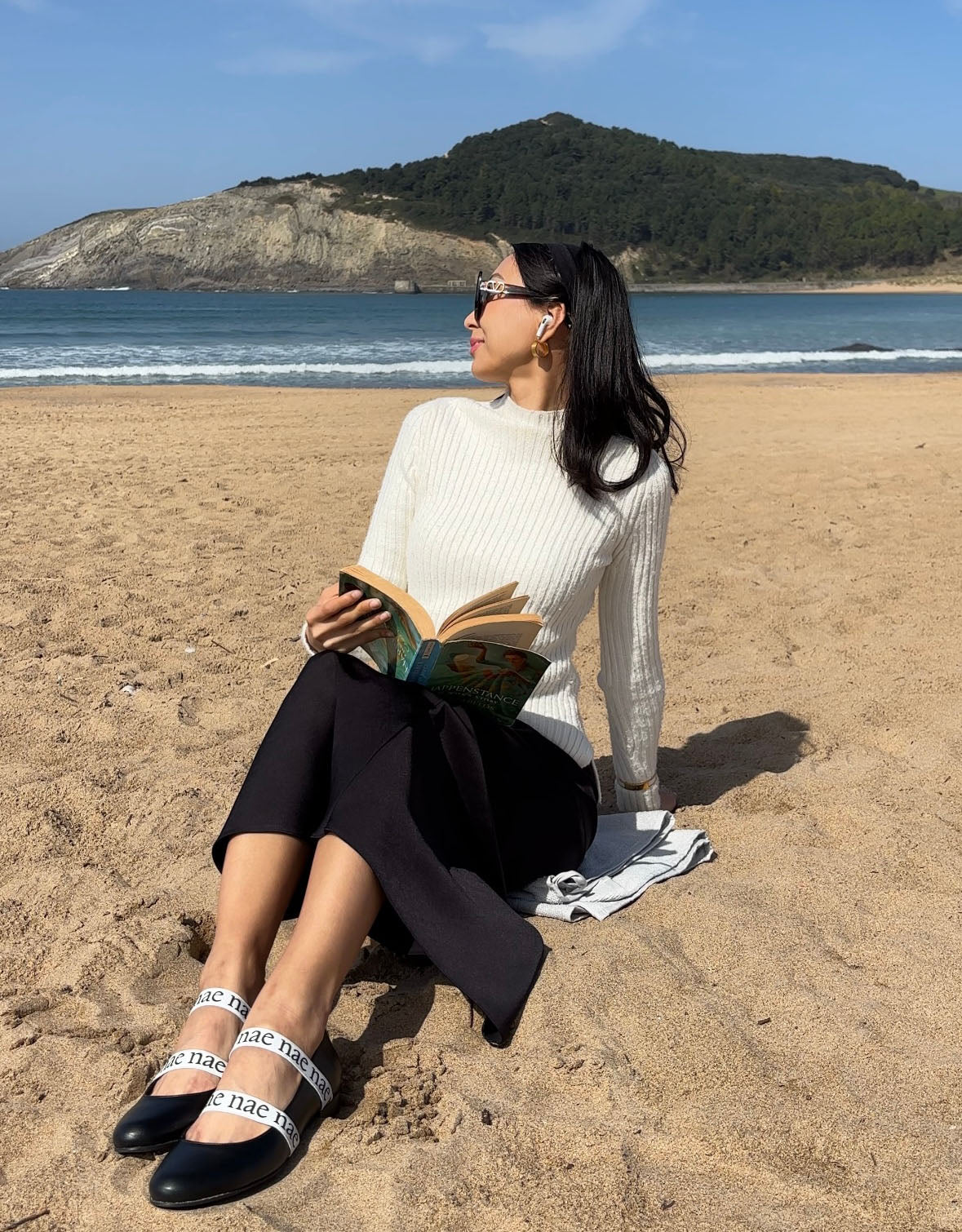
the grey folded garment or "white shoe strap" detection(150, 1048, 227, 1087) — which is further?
the grey folded garment

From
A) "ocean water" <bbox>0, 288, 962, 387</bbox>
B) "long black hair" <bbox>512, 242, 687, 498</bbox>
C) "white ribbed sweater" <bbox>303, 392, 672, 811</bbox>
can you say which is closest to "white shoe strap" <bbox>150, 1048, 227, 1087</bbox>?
"white ribbed sweater" <bbox>303, 392, 672, 811</bbox>

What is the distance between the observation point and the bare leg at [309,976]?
1.92 m

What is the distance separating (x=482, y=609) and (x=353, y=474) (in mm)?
6422

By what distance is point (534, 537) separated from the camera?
275cm

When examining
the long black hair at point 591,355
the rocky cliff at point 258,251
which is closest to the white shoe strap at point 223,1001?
the long black hair at point 591,355

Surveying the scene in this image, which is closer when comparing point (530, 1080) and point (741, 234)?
point (530, 1080)

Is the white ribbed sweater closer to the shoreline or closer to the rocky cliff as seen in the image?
the shoreline

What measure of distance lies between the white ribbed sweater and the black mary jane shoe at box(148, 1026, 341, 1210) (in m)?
0.99

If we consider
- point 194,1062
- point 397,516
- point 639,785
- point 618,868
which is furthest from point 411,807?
point 639,785

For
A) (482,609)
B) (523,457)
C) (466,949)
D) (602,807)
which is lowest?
(602,807)

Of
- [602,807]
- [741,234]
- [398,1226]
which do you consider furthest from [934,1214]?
[741,234]

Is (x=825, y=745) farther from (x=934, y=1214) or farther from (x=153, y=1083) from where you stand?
(x=153, y=1083)

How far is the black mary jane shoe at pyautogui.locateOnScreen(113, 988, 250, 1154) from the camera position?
1.94 metres

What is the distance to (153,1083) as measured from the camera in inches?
80.0
